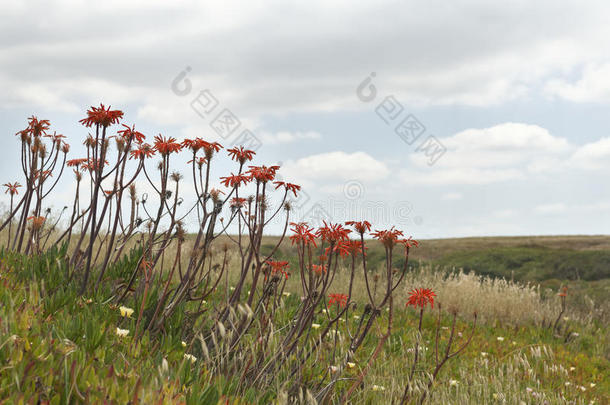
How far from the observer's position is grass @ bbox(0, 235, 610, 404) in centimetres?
247

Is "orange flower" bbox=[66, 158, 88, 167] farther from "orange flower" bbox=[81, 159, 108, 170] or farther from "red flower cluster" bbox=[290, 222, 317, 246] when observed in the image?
"red flower cluster" bbox=[290, 222, 317, 246]

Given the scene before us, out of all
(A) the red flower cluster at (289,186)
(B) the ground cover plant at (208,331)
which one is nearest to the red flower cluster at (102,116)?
(B) the ground cover plant at (208,331)

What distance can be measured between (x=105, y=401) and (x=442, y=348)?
5.69 meters

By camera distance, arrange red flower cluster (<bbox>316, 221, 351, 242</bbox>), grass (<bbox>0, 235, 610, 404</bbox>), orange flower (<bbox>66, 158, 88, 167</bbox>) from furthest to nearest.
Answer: orange flower (<bbox>66, 158, 88, 167</bbox>) → red flower cluster (<bbox>316, 221, 351, 242</bbox>) → grass (<bbox>0, 235, 610, 404</bbox>)

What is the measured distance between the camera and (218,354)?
9.93ft

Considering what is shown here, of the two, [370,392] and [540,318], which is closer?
[370,392]

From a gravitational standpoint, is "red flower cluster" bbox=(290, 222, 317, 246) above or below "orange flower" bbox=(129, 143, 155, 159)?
below

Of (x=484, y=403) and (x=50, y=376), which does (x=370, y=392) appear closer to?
(x=484, y=403)

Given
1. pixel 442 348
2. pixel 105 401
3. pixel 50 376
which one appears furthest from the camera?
pixel 442 348

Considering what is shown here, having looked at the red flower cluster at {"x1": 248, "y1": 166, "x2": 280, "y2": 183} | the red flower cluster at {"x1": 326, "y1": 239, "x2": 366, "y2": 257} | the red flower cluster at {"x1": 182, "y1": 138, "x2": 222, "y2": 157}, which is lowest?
the red flower cluster at {"x1": 326, "y1": 239, "x2": 366, "y2": 257}

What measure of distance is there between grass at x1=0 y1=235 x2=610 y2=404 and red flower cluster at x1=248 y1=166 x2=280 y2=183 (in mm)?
913

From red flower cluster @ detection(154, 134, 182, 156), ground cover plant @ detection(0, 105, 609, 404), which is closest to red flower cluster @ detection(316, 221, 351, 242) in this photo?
ground cover plant @ detection(0, 105, 609, 404)

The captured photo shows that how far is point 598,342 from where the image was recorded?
9.34 metres

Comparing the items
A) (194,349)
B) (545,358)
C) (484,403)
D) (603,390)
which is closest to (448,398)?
(484,403)
